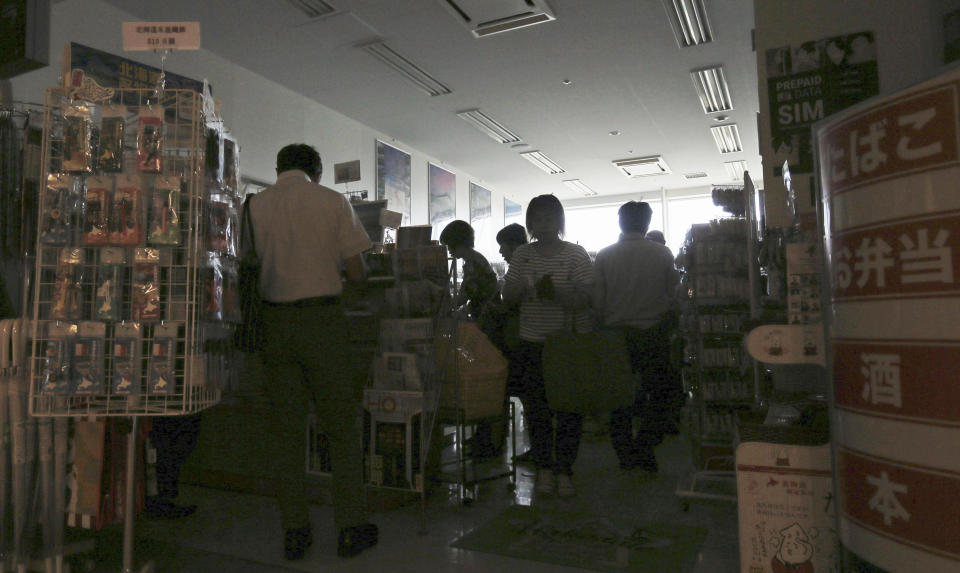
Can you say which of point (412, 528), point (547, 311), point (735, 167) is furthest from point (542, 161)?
point (412, 528)

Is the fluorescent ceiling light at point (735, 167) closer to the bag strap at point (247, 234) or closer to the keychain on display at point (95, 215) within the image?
the bag strap at point (247, 234)

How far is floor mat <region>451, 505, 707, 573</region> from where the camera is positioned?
2076 millimetres

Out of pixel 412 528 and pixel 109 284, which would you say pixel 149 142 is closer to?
pixel 109 284

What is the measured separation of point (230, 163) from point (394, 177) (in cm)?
657

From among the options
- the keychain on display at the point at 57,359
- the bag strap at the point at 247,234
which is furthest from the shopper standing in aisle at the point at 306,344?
the keychain on display at the point at 57,359

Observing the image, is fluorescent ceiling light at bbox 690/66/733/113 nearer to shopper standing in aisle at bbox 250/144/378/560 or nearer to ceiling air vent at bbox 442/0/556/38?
ceiling air vent at bbox 442/0/556/38

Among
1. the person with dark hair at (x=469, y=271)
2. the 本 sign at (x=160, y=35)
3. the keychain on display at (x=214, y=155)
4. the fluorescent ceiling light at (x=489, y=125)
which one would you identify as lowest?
the person with dark hair at (x=469, y=271)

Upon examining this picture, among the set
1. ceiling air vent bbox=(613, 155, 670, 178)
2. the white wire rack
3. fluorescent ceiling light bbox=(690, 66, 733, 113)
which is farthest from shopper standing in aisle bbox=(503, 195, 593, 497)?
ceiling air vent bbox=(613, 155, 670, 178)

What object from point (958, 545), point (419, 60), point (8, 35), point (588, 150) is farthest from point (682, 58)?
point (958, 545)

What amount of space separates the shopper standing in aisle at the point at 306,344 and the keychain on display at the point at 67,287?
1.93 ft

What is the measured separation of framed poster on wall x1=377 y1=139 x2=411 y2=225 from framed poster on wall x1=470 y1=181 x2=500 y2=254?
2.33 m

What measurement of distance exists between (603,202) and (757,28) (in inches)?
436

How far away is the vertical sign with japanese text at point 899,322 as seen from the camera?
0.84 meters

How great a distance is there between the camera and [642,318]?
3211 mm
